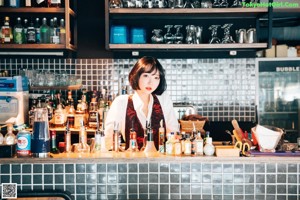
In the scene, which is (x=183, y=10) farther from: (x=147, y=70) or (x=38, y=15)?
(x=38, y=15)

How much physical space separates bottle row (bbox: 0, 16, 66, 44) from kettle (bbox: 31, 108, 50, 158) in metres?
1.89

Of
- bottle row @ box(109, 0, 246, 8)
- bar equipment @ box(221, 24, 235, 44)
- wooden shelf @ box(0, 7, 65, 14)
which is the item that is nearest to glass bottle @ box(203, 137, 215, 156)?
bar equipment @ box(221, 24, 235, 44)

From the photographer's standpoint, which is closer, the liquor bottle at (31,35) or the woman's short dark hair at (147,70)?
the woman's short dark hair at (147,70)

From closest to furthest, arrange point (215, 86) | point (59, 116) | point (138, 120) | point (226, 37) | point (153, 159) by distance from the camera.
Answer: point (153, 159) → point (138, 120) → point (226, 37) → point (59, 116) → point (215, 86)

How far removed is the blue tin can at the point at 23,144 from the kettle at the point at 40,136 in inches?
1.3

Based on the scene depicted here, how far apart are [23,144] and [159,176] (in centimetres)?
Result: 91

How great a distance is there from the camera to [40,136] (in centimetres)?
318

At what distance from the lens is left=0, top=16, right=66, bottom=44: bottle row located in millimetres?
4969

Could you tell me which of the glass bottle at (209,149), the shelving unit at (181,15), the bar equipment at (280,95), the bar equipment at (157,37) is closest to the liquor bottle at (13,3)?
the shelving unit at (181,15)

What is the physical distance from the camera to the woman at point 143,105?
4133 mm

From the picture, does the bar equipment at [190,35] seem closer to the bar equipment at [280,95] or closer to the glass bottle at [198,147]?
the bar equipment at [280,95]

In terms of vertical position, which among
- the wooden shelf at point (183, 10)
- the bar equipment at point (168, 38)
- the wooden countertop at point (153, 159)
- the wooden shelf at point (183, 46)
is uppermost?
the wooden shelf at point (183, 10)

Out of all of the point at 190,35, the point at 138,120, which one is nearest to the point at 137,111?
the point at 138,120

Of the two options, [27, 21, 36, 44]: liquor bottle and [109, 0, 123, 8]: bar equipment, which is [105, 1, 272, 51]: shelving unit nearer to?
[109, 0, 123, 8]: bar equipment
